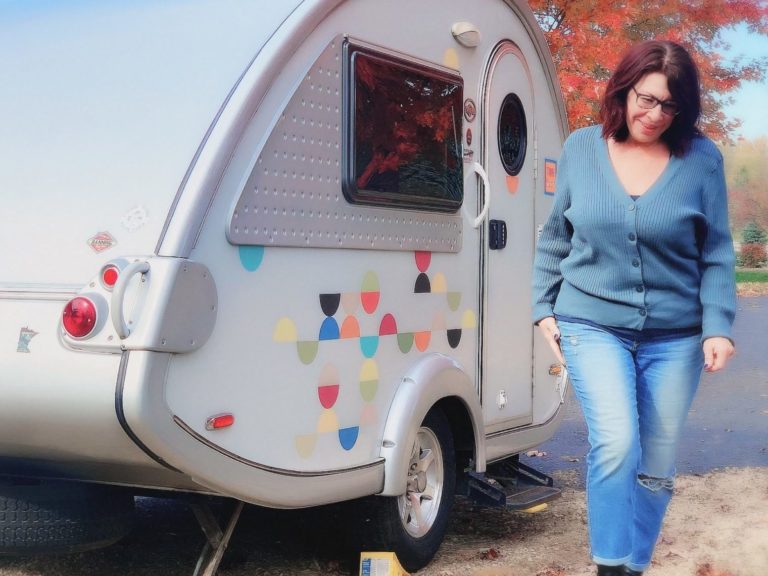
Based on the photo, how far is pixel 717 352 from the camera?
3598mm

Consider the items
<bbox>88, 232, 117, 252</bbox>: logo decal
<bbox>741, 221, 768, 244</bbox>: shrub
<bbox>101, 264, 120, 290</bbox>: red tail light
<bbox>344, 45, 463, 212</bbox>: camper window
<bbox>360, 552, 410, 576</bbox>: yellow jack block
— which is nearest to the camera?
<bbox>101, 264, 120, 290</bbox>: red tail light

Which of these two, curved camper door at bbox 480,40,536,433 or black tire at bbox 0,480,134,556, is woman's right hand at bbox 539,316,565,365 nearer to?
curved camper door at bbox 480,40,536,433

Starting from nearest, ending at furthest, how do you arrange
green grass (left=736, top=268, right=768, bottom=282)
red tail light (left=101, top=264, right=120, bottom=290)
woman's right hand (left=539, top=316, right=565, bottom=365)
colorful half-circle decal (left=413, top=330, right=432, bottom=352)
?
red tail light (left=101, top=264, right=120, bottom=290), woman's right hand (left=539, top=316, right=565, bottom=365), colorful half-circle decal (left=413, top=330, right=432, bottom=352), green grass (left=736, top=268, right=768, bottom=282)

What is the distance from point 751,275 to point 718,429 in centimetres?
1914

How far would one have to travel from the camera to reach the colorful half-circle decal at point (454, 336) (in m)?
5.01

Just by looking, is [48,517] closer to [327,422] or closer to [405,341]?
[327,422]

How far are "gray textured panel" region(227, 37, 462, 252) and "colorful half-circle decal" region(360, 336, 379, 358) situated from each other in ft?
1.17

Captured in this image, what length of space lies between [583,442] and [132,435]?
208 inches

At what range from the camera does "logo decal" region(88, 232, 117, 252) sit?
138 inches

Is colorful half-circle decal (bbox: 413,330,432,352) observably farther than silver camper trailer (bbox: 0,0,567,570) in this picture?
Yes

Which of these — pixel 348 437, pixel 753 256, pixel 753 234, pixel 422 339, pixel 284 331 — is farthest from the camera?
pixel 753 234

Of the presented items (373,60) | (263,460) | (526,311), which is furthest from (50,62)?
(526,311)

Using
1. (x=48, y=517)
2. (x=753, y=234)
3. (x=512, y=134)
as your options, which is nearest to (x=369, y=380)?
(x=48, y=517)

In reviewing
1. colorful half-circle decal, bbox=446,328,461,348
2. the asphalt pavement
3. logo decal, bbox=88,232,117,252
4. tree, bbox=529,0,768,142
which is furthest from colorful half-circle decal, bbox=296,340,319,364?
tree, bbox=529,0,768,142
